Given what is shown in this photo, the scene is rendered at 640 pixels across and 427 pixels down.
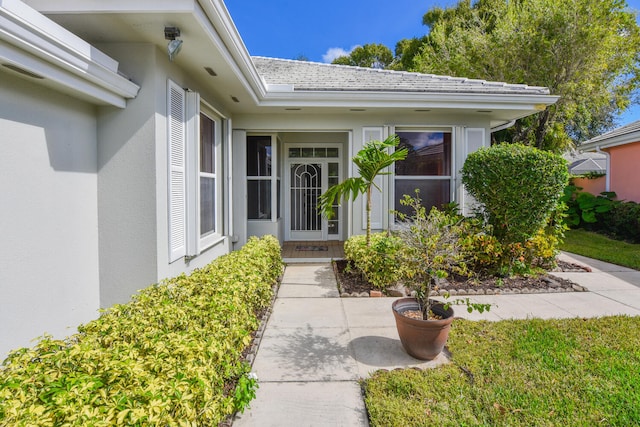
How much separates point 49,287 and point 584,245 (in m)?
11.5

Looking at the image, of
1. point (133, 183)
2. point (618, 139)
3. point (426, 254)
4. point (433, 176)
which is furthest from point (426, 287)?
Result: point (618, 139)

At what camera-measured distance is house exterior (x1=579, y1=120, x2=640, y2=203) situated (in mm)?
11033

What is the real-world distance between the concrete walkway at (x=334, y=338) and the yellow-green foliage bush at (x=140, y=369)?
1.40ft

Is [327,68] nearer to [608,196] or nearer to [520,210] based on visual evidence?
[520,210]

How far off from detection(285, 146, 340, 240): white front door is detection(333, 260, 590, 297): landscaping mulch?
3581mm

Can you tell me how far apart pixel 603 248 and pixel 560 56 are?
6875mm

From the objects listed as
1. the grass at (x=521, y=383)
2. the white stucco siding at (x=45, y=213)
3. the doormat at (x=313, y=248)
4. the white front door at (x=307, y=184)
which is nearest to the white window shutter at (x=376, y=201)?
the doormat at (x=313, y=248)

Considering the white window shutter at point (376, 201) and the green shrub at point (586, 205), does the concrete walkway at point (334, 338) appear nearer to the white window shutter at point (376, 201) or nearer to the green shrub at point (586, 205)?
the white window shutter at point (376, 201)

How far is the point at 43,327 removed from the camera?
3238 mm

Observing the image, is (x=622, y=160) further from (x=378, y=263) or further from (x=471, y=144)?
(x=378, y=263)

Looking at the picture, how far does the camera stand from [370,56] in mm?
25406

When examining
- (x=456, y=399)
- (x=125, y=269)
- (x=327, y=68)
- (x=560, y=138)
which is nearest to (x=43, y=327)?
(x=125, y=269)

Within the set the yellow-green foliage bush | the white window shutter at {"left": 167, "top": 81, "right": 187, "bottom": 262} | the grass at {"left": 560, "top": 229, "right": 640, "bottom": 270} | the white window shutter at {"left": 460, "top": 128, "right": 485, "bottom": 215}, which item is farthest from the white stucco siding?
the grass at {"left": 560, "top": 229, "right": 640, "bottom": 270}

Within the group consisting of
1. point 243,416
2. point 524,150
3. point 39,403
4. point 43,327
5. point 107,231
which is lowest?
point 243,416
